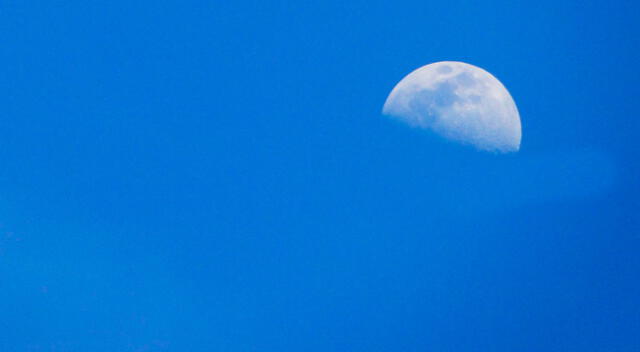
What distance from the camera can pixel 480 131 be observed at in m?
6.44

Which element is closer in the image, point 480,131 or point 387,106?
point 480,131

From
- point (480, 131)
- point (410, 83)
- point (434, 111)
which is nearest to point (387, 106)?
point (410, 83)

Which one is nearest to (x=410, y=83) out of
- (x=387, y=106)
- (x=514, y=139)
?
(x=387, y=106)

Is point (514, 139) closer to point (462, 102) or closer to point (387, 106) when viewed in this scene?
point (462, 102)

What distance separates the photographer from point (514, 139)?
7043 mm

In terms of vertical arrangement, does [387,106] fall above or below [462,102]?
above

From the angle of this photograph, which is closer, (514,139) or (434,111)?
(434,111)

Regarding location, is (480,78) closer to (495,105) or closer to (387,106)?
(495,105)

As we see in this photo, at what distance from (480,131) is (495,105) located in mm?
451

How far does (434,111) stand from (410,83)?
0.72 m

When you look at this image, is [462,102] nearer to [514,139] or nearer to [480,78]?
[480,78]

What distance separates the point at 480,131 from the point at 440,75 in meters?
0.88

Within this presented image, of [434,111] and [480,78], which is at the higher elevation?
[480,78]

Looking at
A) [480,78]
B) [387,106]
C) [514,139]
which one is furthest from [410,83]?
[514,139]
